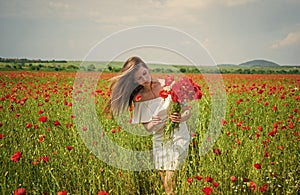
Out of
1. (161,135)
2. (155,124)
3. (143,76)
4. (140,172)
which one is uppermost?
(143,76)

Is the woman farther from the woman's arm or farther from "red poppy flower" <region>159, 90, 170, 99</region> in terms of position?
"red poppy flower" <region>159, 90, 170, 99</region>

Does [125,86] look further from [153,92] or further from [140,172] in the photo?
[140,172]

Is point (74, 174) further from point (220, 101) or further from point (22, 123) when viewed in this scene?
point (220, 101)

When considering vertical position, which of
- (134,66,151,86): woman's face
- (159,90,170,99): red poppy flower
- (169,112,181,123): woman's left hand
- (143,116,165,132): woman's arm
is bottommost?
(143,116,165,132): woman's arm

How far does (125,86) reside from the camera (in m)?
3.61

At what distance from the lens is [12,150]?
3.79 meters

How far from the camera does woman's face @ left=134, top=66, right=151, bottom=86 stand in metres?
3.56

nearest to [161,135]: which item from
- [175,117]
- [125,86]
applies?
[125,86]

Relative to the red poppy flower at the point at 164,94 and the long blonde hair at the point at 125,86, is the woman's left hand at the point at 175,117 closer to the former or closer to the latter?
the red poppy flower at the point at 164,94

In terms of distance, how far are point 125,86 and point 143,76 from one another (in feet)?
0.75

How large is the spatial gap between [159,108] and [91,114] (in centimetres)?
220

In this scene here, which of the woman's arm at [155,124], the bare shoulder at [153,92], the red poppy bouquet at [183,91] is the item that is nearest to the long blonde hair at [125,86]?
the bare shoulder at [153,92]

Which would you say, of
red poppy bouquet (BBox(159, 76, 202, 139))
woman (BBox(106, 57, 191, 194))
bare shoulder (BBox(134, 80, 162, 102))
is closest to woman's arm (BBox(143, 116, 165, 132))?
woman (BBox(106, 57, 191, 194))

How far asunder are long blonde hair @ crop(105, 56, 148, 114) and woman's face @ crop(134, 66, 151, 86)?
0.03 m
